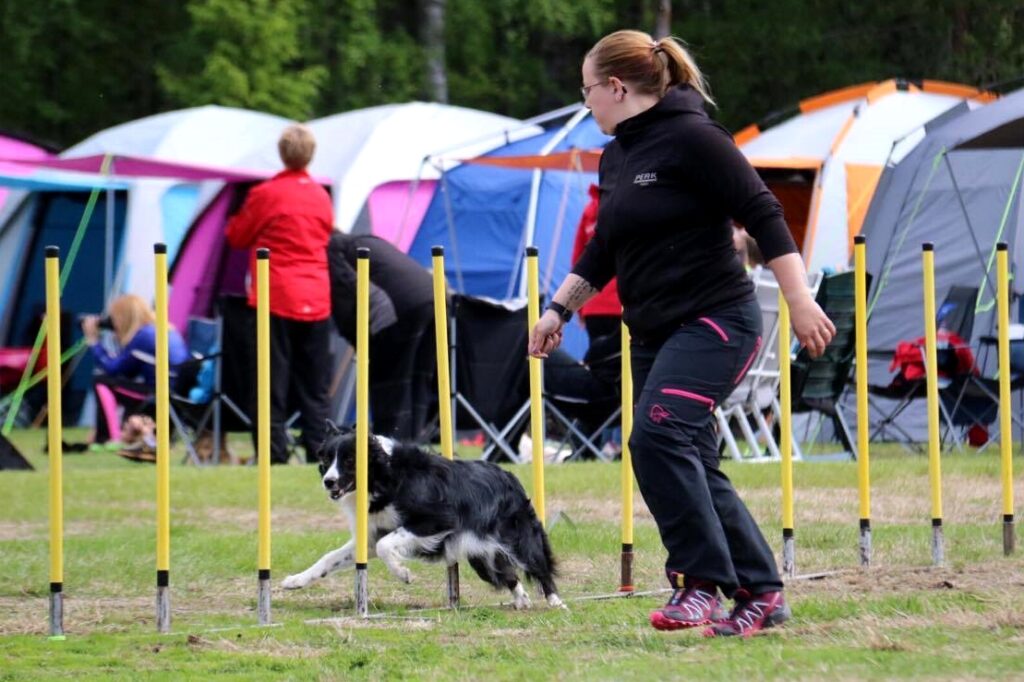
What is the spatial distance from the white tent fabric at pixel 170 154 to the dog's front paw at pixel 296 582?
9.52 metres

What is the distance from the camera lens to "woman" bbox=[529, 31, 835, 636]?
174 inches

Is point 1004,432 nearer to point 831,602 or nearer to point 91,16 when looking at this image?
point 831,602

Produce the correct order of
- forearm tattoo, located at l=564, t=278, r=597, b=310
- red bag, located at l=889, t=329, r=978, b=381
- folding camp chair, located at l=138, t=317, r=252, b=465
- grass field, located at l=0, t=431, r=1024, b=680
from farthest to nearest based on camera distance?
folding camp chair, located at l=138, t=317, r=252, b=465 < red bag, located at l=889, t=329, r=978, b=381 < forearm tattoo, located at l=564, t=278, r=597, b=310 < grass field, located at l=0, t=431, r=1024, b=680

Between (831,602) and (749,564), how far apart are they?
0.53 metres

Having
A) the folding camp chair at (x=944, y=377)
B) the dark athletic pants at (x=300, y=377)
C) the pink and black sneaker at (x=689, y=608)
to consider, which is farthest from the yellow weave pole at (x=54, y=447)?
the folding camp chair at (x=944, y=377)

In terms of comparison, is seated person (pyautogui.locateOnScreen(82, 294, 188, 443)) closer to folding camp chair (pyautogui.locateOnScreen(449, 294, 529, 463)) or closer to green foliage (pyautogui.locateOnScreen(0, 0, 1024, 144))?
folding camp chair (pyautogui.locateOnScreen(449, 294, 529, 463))

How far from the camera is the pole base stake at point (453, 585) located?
5.58 metres

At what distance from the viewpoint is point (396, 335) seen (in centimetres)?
995

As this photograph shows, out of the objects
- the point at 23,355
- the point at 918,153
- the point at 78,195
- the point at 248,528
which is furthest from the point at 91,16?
the point at 248,528

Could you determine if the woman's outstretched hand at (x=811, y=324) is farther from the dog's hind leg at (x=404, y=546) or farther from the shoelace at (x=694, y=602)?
the dog's hind leg at (x=404, y=546)

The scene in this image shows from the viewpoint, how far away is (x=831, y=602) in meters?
5.06

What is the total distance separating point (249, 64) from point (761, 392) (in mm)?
13623

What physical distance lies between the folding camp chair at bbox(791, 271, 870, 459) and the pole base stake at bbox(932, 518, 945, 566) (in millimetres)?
3674

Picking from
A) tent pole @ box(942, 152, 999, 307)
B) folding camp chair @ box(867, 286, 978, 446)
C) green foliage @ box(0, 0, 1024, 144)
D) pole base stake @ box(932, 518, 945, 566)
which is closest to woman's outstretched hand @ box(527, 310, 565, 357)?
pole base stake @ box(932, 518, 945, 566)
